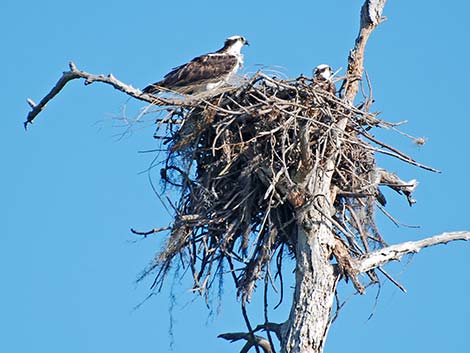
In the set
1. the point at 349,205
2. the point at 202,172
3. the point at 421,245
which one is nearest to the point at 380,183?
the point at 349,205

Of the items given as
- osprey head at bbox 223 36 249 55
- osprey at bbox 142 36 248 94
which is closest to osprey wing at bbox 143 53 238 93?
osprey at bbox 142 36 248 94

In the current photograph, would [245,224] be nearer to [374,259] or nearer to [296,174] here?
[296,174]

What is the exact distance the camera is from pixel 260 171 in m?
8.52

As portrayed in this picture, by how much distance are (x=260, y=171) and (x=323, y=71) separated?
5.48 ft

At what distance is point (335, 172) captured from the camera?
8750mm

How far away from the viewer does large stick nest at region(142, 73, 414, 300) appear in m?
8.41

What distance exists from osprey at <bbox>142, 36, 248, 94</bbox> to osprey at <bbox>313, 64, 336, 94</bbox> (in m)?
0.87

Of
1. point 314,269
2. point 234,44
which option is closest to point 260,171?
point 314,269

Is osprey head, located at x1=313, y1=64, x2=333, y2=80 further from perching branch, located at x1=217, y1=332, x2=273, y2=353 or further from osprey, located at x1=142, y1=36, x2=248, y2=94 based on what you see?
perching branch, located at x1=217, y1=332, x2=273, y2=353

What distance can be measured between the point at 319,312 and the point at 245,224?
3.99 feet

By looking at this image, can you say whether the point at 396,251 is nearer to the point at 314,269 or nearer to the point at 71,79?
the point at 314,269

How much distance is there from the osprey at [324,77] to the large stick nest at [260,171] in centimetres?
8

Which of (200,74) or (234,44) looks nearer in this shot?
(200,74)

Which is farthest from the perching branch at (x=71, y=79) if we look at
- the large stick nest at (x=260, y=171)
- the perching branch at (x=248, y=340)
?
the perching branch at (x=248, y=340)
